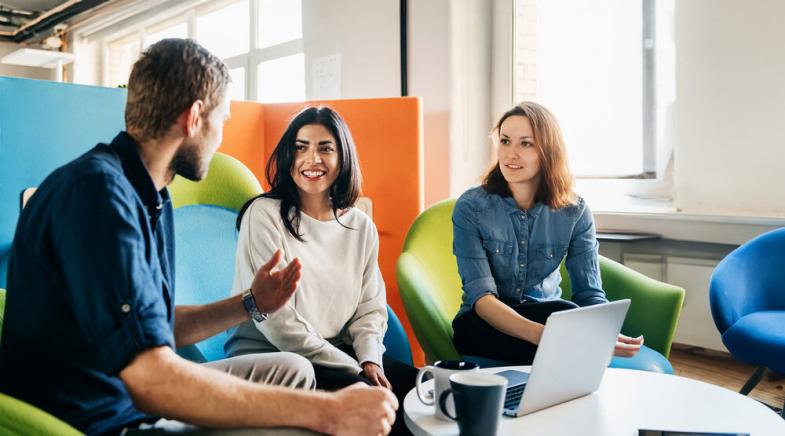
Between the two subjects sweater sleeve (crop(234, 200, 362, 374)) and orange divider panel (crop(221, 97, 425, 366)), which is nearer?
sweater sleeve (crop(234, 200, 362, 374))

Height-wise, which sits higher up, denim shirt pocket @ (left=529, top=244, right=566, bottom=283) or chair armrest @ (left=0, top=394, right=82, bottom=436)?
denim shirt pocket @ (left=529, top=244, right=566, bottom=283)

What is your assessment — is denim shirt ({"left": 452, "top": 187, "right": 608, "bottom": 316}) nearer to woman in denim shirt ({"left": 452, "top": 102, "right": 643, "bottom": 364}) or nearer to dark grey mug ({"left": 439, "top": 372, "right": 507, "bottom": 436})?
woman in denim shirt ({"left": 452, "top": 102, "right": 643, "bottom": 364})

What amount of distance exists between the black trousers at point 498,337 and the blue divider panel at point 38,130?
1.41 metres

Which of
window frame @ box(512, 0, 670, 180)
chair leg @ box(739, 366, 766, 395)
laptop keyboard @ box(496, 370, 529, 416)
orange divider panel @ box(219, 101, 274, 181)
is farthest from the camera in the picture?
window frame @ box(512, 0, 670, 180)

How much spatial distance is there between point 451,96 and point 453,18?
1.37ft

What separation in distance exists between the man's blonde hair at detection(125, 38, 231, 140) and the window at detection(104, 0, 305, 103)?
4.63 m

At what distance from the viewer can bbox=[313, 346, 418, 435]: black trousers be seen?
1664 millimetres

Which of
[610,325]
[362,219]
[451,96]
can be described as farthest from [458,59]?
[610,325]

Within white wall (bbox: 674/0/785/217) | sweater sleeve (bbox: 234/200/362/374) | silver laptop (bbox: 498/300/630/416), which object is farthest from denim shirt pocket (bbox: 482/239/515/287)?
white wall (bbox: 674/0/785/217)

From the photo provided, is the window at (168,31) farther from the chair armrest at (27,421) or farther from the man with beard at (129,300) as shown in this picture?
the chair armrest at (27,421)

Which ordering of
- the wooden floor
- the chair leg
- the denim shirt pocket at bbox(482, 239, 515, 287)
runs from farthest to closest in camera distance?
1. the wooden floor
2. the chair leg
3. the denim shirt pocket at bbox(482, 239, 515, 287)

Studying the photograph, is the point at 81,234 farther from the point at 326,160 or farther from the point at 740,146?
the point at 740,146

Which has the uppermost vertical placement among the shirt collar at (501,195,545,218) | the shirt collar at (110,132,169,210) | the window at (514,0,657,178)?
the window at (514,0,657,178)

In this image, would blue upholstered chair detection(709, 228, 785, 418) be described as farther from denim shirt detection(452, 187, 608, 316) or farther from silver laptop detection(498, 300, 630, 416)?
silver laptop detection(498, 300, 630, 416)
